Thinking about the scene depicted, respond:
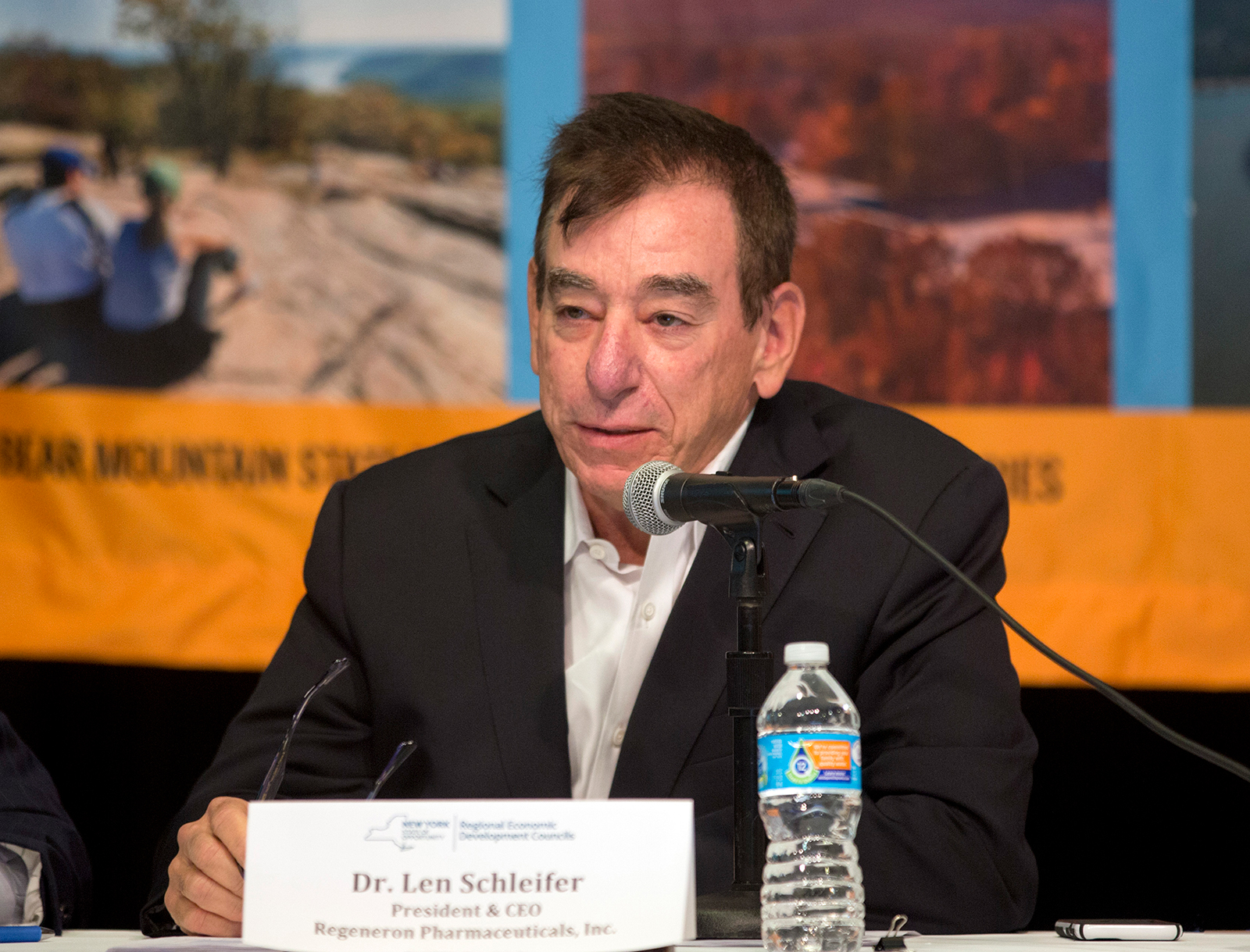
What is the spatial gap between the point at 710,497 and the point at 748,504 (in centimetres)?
4

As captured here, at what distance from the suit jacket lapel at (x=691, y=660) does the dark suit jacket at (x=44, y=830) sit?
69 centimetres

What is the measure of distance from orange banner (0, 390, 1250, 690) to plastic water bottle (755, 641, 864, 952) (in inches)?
52.9

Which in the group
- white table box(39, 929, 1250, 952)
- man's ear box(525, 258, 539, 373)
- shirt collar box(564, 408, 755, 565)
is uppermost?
man's ear box(525, 258, 539, 373)

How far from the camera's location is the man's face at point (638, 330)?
6.08ft

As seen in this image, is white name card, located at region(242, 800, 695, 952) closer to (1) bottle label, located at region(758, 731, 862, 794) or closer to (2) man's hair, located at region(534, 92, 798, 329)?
(1) bottle label, located at region(758, 731, 862, 794)

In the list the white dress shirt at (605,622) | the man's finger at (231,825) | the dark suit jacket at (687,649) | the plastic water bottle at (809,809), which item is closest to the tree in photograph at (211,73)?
the dark suit jacket at (687,649)

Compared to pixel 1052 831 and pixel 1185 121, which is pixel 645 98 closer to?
pixel 1185 121

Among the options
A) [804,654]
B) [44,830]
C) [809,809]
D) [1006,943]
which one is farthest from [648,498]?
[44,830]

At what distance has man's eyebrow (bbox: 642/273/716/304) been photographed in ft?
6.07

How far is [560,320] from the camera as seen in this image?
6.24 feet

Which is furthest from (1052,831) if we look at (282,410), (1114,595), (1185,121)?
(282,410)

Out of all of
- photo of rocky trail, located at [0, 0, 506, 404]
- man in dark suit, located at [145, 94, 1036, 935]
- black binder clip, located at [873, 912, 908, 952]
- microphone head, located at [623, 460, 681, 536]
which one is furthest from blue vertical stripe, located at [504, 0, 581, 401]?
black binder clip, located at [873, 912, 908, 952]

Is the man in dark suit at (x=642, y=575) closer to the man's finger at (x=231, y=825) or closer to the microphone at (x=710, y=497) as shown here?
the man's finger at (x=231, y=825)

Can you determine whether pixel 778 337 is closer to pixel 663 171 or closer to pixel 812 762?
pixel 663 171
